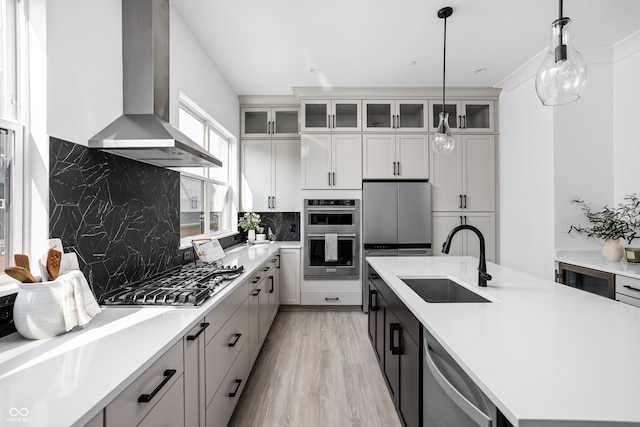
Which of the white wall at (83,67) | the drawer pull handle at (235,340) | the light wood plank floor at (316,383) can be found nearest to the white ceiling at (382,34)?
the white wall at (83,67)

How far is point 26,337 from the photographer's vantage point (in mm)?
1070

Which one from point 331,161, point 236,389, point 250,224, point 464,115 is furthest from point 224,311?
point 464,115

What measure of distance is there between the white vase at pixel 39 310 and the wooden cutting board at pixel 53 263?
76 millimetres

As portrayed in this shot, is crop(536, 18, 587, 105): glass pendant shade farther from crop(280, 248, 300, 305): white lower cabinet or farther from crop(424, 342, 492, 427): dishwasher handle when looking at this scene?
crop(280, 248, 300, 305): white lower cabinet

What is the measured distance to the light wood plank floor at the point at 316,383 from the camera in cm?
191

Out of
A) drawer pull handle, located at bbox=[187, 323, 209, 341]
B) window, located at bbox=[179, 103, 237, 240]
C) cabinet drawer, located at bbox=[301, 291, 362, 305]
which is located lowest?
cabinet drawer, located at bbox=[301, 291, 362, 305]

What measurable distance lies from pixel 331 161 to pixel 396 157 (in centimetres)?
86

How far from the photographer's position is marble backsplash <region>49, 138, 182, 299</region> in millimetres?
1386

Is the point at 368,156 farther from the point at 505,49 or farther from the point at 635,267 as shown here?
the point at 635,267

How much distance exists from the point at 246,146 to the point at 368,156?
172 centimetres

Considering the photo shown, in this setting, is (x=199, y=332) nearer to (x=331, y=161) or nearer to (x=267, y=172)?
(x=331, y=161)

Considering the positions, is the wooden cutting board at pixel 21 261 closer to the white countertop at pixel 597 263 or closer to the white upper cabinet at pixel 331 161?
the white upper cabinet at pixel 331 161

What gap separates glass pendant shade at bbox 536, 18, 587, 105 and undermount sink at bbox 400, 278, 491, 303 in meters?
1.12

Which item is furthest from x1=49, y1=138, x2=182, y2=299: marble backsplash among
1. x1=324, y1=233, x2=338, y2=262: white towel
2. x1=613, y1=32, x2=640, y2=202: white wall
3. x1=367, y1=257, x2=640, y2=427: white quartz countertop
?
x1=613, y1=32, x2=640, y2=202: white wall
